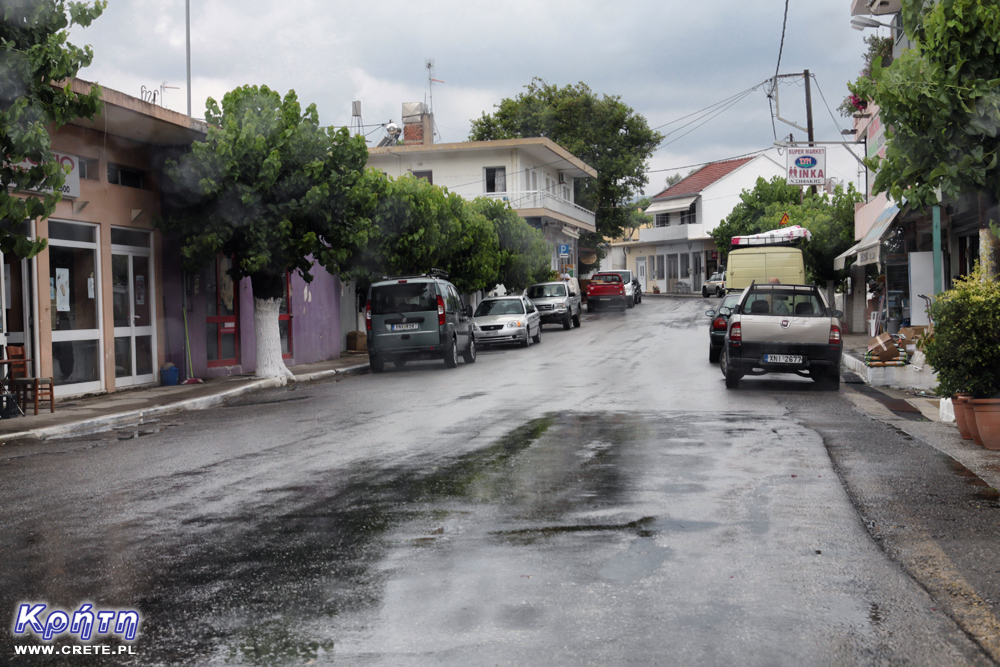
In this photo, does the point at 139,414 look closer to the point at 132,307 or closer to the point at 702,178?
the point at 132,307

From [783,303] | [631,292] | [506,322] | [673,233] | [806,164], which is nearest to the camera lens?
[783,303]

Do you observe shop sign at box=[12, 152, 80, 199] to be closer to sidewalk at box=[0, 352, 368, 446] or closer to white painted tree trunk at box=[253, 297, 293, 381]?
sidewalk at box=[0, 352, 368, 446]

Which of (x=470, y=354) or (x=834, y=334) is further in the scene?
(x=470, y=354)

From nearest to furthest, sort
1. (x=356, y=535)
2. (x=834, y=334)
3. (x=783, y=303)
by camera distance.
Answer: (x=356, y=535)
(x=834, y=334)
(x=783, y=303)

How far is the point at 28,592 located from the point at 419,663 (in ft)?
7.79

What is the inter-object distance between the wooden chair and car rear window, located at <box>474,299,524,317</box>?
1568 centimetres

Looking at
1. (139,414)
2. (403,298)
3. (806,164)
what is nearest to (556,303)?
(806,164)

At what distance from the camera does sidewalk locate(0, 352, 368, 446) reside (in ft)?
39.0

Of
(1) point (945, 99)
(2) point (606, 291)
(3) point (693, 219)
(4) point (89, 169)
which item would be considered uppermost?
(3) point (693, 219)

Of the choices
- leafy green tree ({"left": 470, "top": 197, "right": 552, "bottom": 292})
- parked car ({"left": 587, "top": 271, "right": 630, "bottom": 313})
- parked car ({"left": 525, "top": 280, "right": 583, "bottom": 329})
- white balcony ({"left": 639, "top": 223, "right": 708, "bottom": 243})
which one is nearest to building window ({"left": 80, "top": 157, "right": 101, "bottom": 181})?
leafy green tree ({"left": 470, "top": 197, "right": 552, "bottom": 292})

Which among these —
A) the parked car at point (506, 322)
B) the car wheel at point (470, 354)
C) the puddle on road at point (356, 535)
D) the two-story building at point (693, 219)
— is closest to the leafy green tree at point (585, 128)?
the two-story building at point (693, 219)

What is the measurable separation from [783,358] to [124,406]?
1038 cm

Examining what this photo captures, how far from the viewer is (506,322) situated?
27.3 m

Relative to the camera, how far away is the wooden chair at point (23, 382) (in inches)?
521
